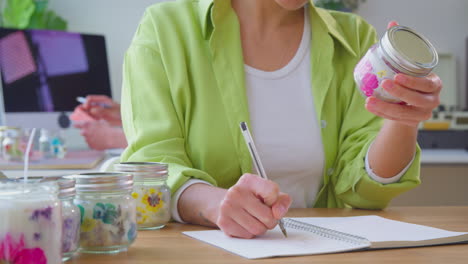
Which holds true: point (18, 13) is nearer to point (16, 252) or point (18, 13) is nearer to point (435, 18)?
point (435, 18)

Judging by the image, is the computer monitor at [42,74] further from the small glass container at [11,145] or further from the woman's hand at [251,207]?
the woman's hand at [251,207]

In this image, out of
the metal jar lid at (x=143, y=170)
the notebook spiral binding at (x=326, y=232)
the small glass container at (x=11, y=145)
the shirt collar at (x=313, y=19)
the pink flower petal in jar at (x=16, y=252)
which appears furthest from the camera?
the small glass container at (x=11, y=145)

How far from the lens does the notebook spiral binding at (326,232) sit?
0.88m

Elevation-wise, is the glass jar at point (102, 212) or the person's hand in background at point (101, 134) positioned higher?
the glass jar at point (102, 212)

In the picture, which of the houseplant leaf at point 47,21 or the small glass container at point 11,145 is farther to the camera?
the houseplant leaf at point 47,21

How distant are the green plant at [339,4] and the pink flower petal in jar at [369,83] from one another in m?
2.31

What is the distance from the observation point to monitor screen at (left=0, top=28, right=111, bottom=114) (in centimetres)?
253

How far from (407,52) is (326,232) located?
0.29 meters

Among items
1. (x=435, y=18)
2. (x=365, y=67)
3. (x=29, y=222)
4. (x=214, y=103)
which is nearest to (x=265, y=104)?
(x=214, y=103)

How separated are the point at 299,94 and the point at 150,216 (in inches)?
21.5

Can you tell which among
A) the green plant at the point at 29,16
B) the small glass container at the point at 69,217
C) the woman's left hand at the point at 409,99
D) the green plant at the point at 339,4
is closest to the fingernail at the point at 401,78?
the woman's left hand at the point at 409,99

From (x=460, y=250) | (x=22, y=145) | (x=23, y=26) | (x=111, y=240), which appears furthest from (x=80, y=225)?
(x=23, y=26)

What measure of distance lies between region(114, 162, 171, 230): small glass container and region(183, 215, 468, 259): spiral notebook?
0.06m

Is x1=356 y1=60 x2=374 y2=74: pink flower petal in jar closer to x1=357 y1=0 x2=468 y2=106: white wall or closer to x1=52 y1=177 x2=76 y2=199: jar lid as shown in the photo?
x1=52 y1=177 x2=76 y2=199: jar lid
